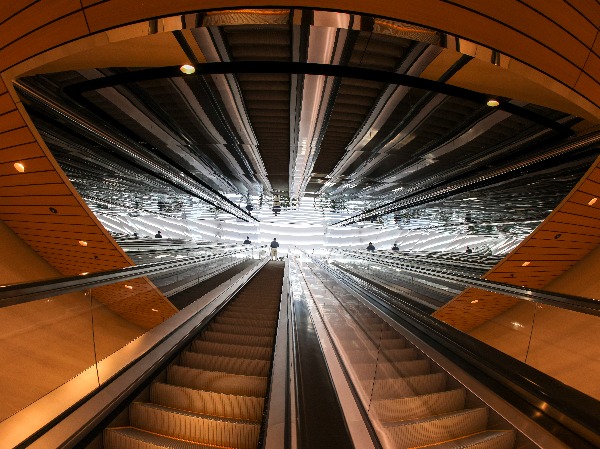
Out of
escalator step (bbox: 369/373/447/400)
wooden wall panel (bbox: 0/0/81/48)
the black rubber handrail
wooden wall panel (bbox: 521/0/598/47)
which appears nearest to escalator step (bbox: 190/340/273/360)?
escalator step (bbox: 369/373/447/400)

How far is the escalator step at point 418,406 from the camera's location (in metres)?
2.09

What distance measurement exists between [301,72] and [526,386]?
3030mm

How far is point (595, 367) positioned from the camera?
3.63 metres

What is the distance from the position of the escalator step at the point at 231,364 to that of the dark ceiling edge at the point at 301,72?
8.77 feet

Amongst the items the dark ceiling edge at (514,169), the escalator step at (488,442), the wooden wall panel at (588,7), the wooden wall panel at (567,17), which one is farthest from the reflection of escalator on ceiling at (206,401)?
the dark ceiling edge at (514,169)

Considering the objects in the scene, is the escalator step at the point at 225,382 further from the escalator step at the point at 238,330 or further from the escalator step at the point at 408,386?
the escalator step at the point at 238,330

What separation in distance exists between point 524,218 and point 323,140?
8471 mm

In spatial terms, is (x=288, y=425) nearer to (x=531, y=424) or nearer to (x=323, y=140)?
(x=531, y=424)

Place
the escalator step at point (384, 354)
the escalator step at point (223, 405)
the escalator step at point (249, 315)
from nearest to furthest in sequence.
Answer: the escalator step at point (223, 405), the escalator step at point (384, 354), the escalator step at point (249, 315)

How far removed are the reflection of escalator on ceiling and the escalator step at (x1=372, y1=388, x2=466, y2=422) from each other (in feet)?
2.85

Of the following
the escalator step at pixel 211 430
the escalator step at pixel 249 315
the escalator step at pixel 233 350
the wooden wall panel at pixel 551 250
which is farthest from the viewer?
the escalator step at pixel 249 315

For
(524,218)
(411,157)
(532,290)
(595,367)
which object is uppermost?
(411,157)

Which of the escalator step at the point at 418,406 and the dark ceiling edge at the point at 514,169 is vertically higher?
the dark ceiling edge at the point at 514,169

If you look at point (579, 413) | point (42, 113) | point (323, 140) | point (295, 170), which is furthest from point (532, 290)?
point (295, 170)
